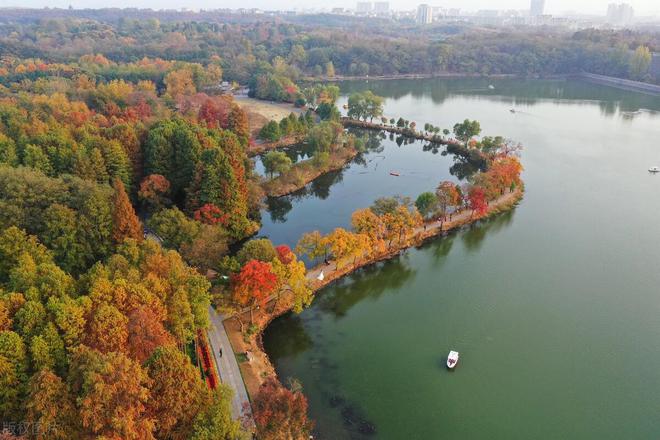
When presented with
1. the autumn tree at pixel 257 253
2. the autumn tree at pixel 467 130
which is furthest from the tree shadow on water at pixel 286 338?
the autumn tree at pixel 467 130

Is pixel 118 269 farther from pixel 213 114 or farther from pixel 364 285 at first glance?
pixel 213 114

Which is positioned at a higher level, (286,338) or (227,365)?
(227,365)

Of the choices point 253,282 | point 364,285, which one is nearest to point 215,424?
point 253,282

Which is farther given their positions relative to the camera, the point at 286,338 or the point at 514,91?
the point at 514,91

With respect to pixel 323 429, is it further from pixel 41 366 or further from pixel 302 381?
pixel 41 366

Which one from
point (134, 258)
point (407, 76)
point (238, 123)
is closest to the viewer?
point (134, 258)
